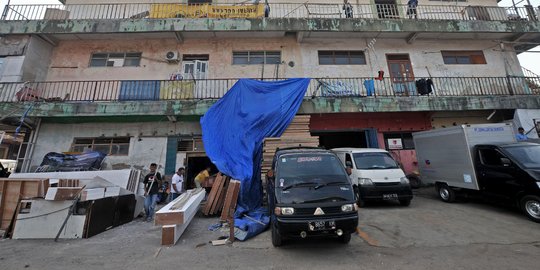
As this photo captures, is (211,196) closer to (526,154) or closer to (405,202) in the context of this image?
(405,202)

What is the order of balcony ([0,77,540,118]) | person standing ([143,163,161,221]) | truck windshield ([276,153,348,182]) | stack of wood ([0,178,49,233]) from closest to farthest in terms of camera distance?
truck windshield ([276,153,348,182]), stack of wood ([0,178,49,233]), person standing ([143,163,161,221]), balcony ([0,77,540,118])

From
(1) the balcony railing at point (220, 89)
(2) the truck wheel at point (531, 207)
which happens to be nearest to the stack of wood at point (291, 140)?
(1) the balcony railing at point (220, 89)

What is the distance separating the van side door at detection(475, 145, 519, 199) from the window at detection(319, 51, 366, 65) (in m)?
7.31

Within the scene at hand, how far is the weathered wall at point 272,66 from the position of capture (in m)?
12.0

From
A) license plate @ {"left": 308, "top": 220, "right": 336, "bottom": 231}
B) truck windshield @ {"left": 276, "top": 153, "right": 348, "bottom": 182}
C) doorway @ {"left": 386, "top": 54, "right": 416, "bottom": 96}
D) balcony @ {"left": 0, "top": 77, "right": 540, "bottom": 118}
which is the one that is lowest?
license plate @ {"left": 308, "top": 220, "right": 336, "bottom": 231}

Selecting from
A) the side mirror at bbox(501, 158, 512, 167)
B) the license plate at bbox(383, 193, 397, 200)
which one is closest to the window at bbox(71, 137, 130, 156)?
the license plate at bbox(383, 193, 397, 200)

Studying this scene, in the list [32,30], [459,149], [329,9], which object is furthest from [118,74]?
[459,149]

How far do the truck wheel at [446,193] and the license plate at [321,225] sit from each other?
6.43 meters

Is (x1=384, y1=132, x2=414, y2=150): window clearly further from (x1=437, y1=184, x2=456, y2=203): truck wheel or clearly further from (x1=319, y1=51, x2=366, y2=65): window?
(x1=319, y1=51, x2=366, y2=65): window

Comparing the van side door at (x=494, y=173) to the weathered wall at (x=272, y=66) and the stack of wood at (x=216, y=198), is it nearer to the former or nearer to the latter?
the weathered wall at (x=272, y=66)

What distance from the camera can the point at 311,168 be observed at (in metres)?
5.28

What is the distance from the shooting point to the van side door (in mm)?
6414

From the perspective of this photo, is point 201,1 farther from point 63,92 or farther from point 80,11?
point 63,92

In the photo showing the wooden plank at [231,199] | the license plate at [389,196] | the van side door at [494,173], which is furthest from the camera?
the license plate at [389,196]
